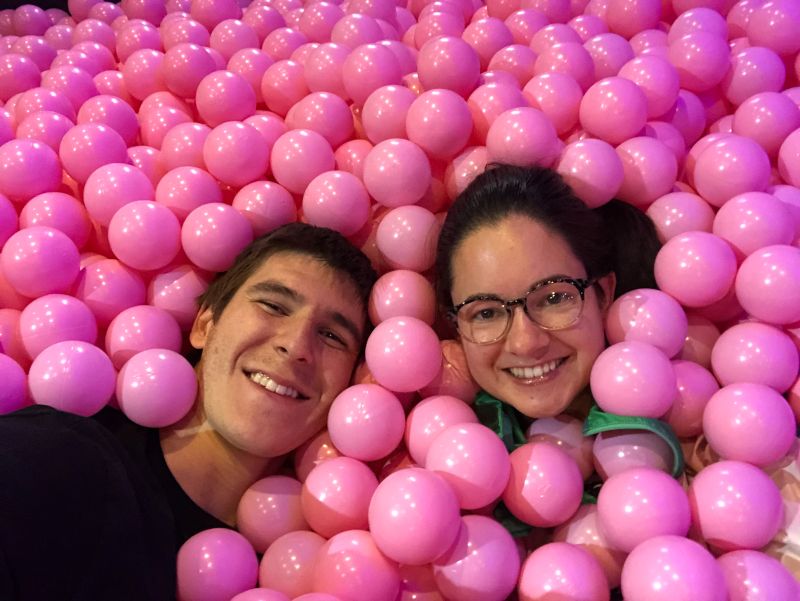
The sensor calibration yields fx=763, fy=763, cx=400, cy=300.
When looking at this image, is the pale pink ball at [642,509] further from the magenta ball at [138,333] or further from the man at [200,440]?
the magenta ball at [138,333]

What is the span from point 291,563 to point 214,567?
0.13 m

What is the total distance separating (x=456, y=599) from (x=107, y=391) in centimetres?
78

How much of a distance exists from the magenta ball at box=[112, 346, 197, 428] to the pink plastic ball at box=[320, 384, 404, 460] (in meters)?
0.31

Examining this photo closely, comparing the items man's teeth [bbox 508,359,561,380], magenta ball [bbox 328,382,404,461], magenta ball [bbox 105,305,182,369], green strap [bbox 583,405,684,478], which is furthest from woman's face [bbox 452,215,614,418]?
magenta ball [bbox 105,305,182,369]

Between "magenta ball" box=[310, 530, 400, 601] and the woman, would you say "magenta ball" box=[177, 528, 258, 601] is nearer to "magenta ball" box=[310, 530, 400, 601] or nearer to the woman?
"magenta ball" box=[310, 530, 400, 601]

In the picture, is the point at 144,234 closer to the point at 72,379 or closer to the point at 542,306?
the point at 72,379

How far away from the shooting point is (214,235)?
170cm

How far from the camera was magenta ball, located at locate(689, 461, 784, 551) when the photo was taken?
123cm

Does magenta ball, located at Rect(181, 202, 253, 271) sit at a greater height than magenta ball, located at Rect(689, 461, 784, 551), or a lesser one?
greater

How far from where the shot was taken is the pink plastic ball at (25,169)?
1.83m

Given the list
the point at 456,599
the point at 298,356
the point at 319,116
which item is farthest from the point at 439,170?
the point at 456,599

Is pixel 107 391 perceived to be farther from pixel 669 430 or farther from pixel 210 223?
pixel 669 430

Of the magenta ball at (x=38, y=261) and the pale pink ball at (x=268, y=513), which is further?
the magenta ball at (x=38, y=261)

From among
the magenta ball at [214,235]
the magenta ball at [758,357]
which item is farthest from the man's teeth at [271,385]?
the magenta ball at [758,357]
